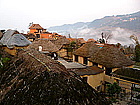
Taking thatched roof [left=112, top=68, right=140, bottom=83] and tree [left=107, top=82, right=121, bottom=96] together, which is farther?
thatched roof [left=112, top=68, right=140, bottom=83]

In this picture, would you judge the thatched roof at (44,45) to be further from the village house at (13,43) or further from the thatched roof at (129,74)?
the thatched roof at (129,74)

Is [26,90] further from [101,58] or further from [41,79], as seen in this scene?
[101,58]

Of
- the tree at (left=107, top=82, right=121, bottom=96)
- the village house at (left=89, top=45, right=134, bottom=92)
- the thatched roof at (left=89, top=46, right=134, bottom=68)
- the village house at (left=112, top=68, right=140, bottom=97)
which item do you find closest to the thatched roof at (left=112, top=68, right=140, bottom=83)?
the village house at (left=112, top=68, right=140, bottom=97)

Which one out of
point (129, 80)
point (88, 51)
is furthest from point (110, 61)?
point (88, 51)

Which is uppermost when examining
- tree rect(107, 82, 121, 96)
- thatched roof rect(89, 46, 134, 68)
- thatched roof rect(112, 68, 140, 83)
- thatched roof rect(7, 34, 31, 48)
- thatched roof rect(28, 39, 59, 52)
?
thatched roof rect(7, 34, 31, 48)

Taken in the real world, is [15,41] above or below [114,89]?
above

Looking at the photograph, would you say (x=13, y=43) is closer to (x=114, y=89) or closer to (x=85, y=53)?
(x=85, y=53)

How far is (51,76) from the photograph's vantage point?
259cm

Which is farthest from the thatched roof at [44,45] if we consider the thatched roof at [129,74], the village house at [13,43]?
the thatched roof at [129,74]

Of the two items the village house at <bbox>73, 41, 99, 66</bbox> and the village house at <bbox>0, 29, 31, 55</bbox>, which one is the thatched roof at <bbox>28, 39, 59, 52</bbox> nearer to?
the village house at <bbox>0, 29, 31, 55</bbox>

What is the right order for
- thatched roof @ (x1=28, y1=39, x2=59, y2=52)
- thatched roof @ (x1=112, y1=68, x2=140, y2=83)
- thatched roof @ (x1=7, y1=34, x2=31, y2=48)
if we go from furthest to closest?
thatched roof @ (x1=28, y1=39, x2=59, y2=52)
thatched roof @ (x1=7, y1=34, x2=31, y2=48)
thatched roof @ (x1=112, y1=68, x2=140, y2=83)

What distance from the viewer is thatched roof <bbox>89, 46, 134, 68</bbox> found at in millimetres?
10859

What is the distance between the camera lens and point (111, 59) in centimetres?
1112

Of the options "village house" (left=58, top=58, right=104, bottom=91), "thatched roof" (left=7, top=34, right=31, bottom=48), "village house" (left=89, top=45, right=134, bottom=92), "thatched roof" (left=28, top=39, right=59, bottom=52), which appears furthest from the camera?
"thatched roof" (left=28, top=39, right=59, bottom=52)
